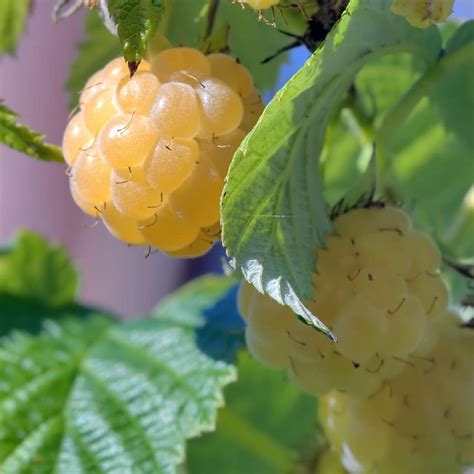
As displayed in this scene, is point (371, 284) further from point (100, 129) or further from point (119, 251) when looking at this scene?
point (119, 251)

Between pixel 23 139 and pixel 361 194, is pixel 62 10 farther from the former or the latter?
pixel 361 194

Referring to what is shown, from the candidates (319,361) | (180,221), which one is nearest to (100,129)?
(180,221)

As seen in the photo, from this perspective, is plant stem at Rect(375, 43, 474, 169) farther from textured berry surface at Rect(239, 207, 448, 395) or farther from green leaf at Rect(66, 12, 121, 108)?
green leaf at Rect(66, 12, 121, 108)

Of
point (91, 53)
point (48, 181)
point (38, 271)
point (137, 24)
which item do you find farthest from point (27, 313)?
point (48, 181)

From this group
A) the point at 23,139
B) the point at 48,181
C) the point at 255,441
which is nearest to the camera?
the point at 23,139

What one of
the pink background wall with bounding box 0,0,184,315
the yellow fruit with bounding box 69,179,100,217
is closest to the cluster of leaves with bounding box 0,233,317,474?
the yellow fruit with bounding box 69,179,100,217

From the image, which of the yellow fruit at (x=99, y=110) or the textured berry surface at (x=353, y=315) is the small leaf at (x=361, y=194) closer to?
the textured berry surface at (x=353, y=315)

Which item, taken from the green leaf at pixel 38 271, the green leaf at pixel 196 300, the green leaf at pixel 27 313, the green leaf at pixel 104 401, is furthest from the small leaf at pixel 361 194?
the green leaf at pixel 38 271
